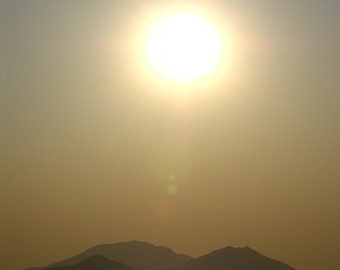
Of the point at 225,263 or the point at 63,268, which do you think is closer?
the point at 63,268

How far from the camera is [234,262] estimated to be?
568 feet

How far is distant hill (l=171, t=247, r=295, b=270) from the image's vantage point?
6703 inches

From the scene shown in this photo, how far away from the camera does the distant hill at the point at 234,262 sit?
170250 mm

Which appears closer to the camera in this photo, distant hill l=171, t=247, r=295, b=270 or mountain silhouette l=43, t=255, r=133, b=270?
mountain silhouette l=43, t=255, r=133, b=270

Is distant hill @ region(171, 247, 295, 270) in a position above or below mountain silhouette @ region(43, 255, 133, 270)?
above

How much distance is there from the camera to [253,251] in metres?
177

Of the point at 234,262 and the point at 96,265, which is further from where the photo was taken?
the point at 234,262

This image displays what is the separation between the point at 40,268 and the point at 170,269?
4151 centimetres

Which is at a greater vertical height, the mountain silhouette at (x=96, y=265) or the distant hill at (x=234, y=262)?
the distant hill at (x=234, y=262)

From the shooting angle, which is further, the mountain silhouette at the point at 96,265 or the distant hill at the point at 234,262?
the distant hill at the point at 234,262

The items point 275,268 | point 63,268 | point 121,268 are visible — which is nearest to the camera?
point 63,268

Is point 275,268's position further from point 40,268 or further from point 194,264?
point 40,268

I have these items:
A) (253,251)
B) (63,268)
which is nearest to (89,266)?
(63,268)

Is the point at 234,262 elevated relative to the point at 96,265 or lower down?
elevated
